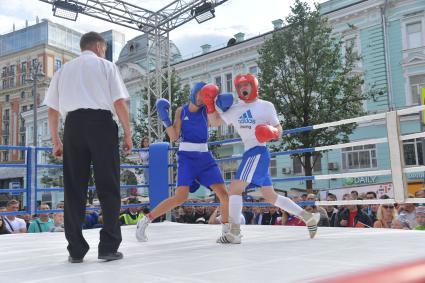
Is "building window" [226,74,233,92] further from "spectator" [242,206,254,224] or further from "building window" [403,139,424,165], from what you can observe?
"spectator" [242,206,254,224]

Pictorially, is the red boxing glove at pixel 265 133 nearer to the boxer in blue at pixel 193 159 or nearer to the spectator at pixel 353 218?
the boxer in blue at pixel 193 159

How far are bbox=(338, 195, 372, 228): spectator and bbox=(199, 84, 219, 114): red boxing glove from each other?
4.29 meters

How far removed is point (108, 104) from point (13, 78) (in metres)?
50.3

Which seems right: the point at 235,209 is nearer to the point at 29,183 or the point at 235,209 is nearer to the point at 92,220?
the point at 29,183

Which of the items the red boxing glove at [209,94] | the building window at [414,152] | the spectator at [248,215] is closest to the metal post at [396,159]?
the red boxing glove at [209,94]

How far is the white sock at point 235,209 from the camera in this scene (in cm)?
363

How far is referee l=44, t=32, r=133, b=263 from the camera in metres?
2.83

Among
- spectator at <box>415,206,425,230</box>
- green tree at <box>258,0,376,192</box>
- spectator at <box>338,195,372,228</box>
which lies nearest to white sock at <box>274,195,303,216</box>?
spectator at <box>415,206,425,230</box>

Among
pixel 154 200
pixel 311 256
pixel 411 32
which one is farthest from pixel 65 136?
pixel 411 32

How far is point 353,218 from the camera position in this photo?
7.25m

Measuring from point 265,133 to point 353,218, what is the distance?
4.35m

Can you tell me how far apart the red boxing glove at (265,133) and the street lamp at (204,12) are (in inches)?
345

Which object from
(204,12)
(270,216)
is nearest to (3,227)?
Answer: (270,216)

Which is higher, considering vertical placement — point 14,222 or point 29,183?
point 29,183
